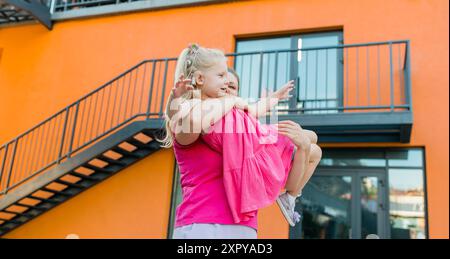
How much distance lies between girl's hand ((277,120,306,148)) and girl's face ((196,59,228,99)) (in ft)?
0.79

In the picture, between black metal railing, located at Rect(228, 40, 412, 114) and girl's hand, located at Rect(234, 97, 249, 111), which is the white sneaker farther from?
black metal railing, located at Rect(228, 40, 412, 114)

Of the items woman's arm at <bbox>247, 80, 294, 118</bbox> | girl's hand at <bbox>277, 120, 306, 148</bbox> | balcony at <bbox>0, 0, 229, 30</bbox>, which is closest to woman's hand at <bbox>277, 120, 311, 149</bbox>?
girl's hand at <bbox>277, 120, 306, 148</bbox>

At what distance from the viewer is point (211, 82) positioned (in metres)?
1.47

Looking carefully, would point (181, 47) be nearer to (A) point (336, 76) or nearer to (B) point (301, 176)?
(A) point (336, 76)

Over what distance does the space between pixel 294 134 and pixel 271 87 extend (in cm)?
577

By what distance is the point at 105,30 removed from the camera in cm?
968

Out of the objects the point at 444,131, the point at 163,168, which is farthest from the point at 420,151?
the point at 163,168

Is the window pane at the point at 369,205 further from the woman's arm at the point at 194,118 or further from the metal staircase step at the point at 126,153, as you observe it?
the woman's arm at the point at 194,118

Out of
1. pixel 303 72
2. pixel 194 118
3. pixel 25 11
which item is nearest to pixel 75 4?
pixel 25 11

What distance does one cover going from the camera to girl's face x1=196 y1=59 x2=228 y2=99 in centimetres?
147

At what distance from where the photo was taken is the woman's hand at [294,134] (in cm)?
144

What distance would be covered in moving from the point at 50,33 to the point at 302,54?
6.29 metres
